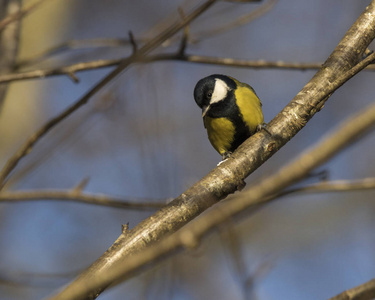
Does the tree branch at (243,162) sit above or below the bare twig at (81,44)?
below

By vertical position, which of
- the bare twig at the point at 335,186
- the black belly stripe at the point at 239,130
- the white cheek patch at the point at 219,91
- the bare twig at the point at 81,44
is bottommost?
the bare twig at the point at 335,186

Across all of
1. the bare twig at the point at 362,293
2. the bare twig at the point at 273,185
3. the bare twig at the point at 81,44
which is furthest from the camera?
the bare twig at the point at 81,44

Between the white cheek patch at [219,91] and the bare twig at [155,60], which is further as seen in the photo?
the white cheek patch at [219,91]

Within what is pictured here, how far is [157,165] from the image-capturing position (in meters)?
2.72

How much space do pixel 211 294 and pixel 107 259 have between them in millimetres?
4318

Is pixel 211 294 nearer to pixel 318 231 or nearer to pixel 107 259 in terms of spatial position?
pixel 318 231

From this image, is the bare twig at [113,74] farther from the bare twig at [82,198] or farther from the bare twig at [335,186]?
the bare twig at [335,186]

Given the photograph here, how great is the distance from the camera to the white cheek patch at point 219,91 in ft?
Result: 12.0

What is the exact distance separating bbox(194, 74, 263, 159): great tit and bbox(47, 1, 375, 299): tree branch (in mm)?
870

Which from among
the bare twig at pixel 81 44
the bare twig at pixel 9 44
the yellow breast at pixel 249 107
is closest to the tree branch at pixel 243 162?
the yellow breast at pixel 249 107

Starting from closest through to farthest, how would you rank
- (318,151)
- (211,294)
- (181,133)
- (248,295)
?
(318,151), (248,295), (211,294), (181,133)

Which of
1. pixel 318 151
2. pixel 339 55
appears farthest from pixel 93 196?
pixel 318 151

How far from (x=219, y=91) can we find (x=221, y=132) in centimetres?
34

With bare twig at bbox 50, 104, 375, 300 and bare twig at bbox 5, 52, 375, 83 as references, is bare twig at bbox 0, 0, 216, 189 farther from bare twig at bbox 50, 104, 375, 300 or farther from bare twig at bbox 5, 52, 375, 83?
bare twig at bbox 50, 104, 375, 300
